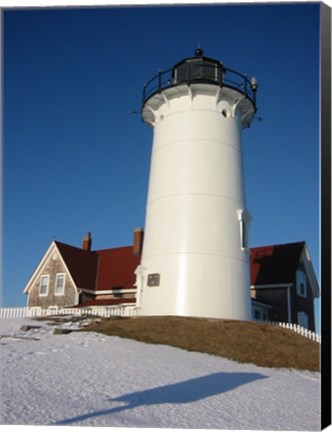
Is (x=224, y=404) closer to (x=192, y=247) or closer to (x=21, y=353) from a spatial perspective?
(x=21, y=353)

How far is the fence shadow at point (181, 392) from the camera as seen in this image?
22.8 feet

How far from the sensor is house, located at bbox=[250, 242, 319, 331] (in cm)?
2247

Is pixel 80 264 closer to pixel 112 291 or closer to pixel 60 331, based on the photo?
pixel 112 291

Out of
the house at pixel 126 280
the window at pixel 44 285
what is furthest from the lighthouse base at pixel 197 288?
the window at pixel 44 285

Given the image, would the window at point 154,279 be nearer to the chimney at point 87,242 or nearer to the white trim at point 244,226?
the white trim at point 244,226

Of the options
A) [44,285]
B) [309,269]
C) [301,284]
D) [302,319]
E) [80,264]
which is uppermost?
[309,269]

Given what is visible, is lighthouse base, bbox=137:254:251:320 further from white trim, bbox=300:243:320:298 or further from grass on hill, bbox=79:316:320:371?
white trim, bbox=300:243:320:298

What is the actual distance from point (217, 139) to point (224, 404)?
36.6 ft

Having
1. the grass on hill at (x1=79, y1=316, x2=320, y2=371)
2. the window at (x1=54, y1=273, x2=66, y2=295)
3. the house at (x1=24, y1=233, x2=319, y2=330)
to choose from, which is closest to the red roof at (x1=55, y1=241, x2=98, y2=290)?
the house at (x1=24, y1=233, x2=319, y2=330)

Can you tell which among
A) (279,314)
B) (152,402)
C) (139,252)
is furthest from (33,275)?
(152,402)

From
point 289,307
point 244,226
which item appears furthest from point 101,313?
point 289,307

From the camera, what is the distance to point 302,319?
2395 centimetres

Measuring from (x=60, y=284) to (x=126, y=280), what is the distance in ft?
11.4

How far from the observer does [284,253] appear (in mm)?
24484
